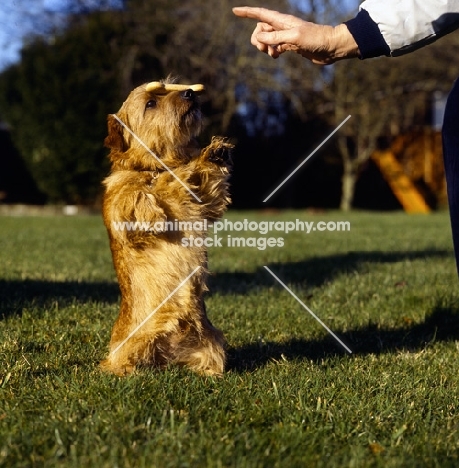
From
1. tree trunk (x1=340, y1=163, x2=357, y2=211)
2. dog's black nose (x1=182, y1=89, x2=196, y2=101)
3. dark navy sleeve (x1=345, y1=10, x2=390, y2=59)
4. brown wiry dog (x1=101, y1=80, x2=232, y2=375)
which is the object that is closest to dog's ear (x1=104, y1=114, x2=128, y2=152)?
brown wiry dog (x1=101, y1=80, x2=232, y2=375)

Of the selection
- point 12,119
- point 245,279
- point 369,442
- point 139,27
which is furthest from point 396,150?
point 369,442

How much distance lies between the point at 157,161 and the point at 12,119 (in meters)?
16.3

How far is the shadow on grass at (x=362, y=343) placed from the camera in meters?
3.98

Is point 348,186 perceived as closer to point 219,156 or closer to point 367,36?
point 219,156

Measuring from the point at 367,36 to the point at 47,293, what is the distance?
3697mm

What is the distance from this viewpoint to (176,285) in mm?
3500

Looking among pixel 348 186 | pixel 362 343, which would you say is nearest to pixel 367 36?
pixel 362 343

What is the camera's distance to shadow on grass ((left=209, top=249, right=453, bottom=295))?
6.34 meters

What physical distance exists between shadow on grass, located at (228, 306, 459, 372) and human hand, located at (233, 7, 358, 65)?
64.3 inches

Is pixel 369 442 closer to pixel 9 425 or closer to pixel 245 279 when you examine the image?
pixel 9 425

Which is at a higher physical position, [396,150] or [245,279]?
[245,279]

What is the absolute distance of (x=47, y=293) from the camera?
5602 millimetres

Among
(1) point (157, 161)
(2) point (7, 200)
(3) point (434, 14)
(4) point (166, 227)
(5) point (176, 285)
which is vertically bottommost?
(2) point (7, 200)

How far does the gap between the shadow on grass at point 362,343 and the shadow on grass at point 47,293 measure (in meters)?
1.63
